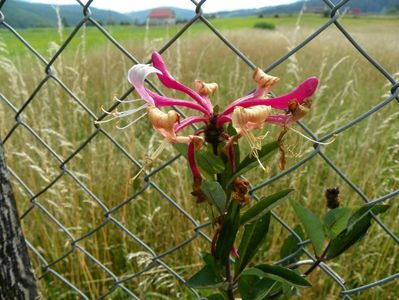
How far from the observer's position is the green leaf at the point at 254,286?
51cm

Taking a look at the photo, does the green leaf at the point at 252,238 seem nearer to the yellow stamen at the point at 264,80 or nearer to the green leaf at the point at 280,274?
the green leaf at the point at 280,274

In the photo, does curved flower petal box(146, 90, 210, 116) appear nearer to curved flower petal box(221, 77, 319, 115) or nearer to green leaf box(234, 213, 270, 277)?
curved flower petal box(221, 77, 319, 115)

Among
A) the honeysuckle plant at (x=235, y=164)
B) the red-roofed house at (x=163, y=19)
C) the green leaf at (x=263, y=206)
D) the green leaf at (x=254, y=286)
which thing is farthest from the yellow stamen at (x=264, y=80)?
the red-roofed house at (x=163, y=19)

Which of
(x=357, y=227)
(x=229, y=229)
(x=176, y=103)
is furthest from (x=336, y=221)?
(x=176, y=103)

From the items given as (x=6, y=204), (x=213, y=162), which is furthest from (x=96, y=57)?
(x=213, y=162)

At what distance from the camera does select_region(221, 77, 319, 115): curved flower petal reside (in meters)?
0.36

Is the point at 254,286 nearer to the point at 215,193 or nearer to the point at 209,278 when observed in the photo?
the point at 209,278

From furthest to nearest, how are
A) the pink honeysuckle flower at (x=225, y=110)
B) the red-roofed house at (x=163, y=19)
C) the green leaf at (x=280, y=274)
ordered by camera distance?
the red-roofed house at (x=163, y=19) < the green leaf at (x=280, y=274) < the pink honeysuckle flower at (x=225, y=110)

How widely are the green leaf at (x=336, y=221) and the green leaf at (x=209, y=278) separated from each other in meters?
0.14

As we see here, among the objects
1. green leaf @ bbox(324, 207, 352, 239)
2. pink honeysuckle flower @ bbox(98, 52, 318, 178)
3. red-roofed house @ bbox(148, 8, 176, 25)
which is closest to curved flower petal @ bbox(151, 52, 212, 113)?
pink honeysuckle flower @ bbox(98, 52, 318, 178)

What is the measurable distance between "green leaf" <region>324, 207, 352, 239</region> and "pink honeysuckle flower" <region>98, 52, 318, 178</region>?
0.59ft

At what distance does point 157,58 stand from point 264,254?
32.6 inches

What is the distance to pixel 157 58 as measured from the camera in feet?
1.33

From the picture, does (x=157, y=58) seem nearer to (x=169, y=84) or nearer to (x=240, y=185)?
(x=169, y=84)
